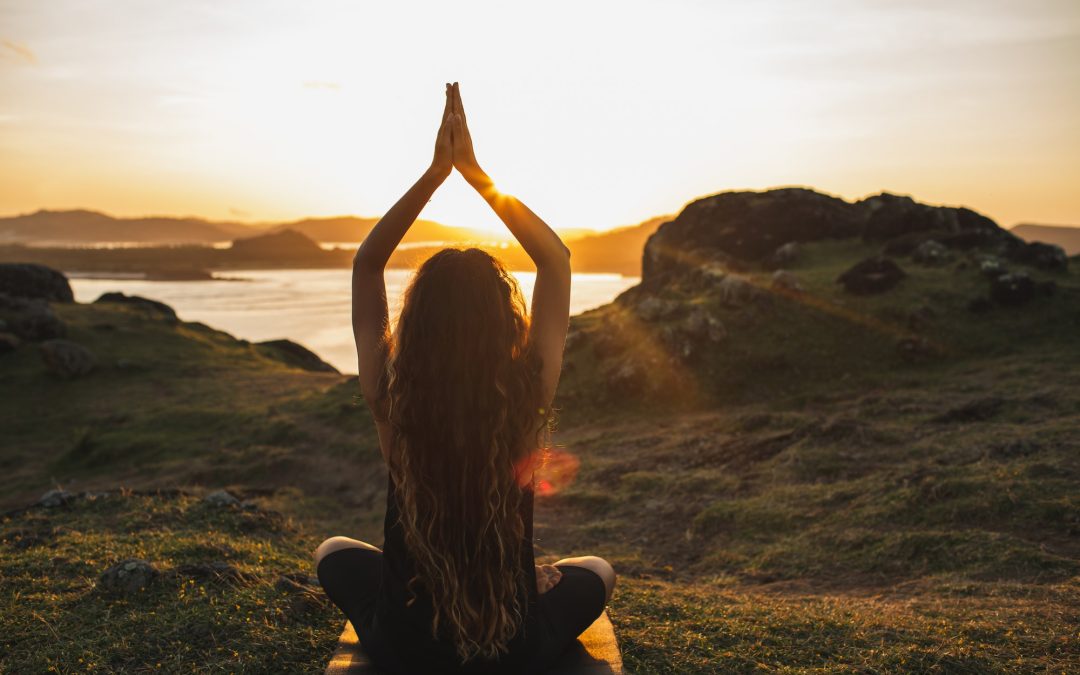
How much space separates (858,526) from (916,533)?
0.77 m

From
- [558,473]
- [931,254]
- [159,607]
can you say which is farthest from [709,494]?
[931,254]

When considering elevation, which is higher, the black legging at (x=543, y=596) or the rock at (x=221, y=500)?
the black legging at (x=543, y=596)

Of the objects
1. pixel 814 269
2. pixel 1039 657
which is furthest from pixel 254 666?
pixel 814 269

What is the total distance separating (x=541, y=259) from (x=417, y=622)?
2022 millimetres

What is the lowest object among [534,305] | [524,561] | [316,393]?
[316,393]

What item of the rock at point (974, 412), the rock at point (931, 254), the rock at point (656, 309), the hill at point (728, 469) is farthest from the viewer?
the rock at point (931, 254)

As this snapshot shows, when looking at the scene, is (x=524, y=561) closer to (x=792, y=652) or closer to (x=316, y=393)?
(x=792, y=652)

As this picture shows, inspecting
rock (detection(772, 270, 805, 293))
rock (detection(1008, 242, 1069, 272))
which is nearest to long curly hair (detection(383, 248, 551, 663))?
rock (detection(772, 270, 805, 293))

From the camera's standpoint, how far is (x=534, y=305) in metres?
3.58

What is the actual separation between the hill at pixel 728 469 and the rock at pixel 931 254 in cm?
9

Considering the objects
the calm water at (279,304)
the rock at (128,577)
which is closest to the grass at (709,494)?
the rock at (128,577)

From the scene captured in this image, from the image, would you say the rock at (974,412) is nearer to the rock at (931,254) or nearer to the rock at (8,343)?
the rock at (931,254)

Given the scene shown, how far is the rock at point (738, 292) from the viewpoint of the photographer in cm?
1897

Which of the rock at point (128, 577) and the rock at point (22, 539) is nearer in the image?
the rock at point (128, 577)
